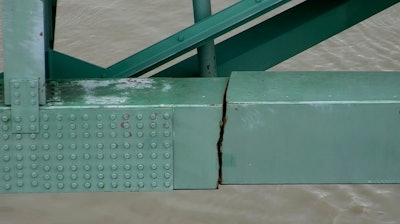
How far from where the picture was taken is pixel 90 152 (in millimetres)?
2996

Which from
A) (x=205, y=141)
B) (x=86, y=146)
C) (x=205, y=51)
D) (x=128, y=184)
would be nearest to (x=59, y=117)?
(x=86, y=146)

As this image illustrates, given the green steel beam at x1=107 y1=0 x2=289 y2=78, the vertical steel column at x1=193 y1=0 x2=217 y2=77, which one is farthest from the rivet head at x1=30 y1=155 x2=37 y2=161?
the vertical steel column at x1=193 y1=0 x2=217 y2=77

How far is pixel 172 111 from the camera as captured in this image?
A: 2969 millimetres

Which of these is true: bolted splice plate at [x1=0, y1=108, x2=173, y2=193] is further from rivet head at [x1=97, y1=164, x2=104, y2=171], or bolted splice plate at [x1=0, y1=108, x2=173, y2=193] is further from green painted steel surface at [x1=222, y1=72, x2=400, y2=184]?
green painted steel surface at [x1=222, y1=72, x2=400, y2=184]

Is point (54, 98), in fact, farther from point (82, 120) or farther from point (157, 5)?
point (157, 5)

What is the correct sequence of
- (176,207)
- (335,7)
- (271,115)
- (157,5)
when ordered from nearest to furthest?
(271,115) → (335,7) → (176,207) → (157,5)

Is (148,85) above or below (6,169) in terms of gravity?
above

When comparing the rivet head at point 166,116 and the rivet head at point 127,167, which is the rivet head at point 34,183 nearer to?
the rivet head at point 127,167

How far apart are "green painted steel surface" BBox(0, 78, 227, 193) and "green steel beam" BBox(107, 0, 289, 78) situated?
0.68 meters

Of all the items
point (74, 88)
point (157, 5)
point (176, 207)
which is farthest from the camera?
point (157, 5)

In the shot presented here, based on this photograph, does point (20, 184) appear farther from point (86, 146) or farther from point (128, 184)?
point (128, 184)

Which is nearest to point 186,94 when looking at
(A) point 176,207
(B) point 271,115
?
(B) point 271,115

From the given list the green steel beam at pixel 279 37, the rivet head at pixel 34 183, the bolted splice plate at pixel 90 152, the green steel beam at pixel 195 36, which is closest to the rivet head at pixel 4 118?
the bolted splice plate at pixel 90 152

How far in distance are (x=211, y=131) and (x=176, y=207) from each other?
125 inches
